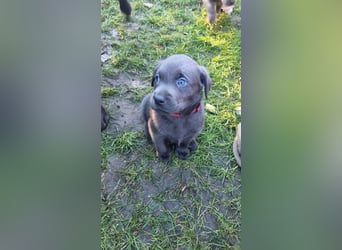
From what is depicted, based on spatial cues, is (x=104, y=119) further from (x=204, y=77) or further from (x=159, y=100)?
(x=204, y=77)

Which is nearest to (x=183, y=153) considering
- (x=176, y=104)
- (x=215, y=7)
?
(x=176, y=104)

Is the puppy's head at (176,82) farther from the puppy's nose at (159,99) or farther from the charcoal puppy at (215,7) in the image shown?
the charcoal puppy at (215,7)

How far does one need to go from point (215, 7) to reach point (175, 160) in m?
0.49

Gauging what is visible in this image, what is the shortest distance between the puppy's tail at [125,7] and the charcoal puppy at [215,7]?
24 cm

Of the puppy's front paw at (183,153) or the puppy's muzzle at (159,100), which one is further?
the puppy's front paw at (183,153)

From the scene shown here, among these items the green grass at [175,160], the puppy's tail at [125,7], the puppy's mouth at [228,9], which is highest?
the puppy's tail at [125,7]

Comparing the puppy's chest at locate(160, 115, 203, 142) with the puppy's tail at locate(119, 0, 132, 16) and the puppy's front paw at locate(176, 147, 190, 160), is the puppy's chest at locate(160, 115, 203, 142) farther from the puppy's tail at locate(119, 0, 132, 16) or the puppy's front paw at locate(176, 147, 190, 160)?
the puppy's tail at locate(119, 0, 132, 16)

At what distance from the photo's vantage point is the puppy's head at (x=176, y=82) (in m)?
1.15

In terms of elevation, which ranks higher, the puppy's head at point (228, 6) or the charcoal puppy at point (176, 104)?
the puppy's head at point (228, 6)

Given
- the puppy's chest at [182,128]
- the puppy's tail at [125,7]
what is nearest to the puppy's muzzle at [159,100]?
the puppy's chest at [182,128]
